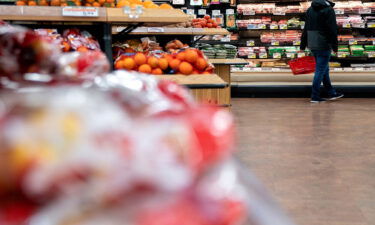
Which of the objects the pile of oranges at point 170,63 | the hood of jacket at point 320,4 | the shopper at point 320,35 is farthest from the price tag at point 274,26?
the pile of oranges at point 170,63

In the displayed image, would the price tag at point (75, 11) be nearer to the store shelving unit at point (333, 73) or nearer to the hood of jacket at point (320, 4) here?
the hood of jacket at point (320, 4)

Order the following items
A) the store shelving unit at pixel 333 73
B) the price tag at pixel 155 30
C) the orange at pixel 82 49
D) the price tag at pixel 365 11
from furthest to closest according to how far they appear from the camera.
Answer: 1. the price tag at pixel 365 11
2. the store shelving unit at pixel 333 73
3. the price tag at pixel 155 30
4. the orange at pixel 82 49

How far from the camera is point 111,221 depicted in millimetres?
389

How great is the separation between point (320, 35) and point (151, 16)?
4.28m

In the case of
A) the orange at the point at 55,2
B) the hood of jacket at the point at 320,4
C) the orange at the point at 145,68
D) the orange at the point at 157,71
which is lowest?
the orange at the point at 157,71

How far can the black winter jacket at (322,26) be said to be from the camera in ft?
21.8

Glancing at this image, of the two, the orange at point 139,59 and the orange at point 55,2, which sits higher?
the orange at point 55,2

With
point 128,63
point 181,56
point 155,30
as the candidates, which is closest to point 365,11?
point 155,30

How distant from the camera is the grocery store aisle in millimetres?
2816

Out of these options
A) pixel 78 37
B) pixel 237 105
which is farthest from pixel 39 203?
pixel 237 105

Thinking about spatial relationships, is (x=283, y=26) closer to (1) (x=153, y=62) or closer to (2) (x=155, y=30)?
(2) (x=155, y=30)

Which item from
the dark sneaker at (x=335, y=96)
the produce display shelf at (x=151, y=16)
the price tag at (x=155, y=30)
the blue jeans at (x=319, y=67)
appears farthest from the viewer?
the dark sneaker at (x=335, y=96)

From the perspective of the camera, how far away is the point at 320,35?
6.73 m

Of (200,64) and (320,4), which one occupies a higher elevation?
(320,4)
